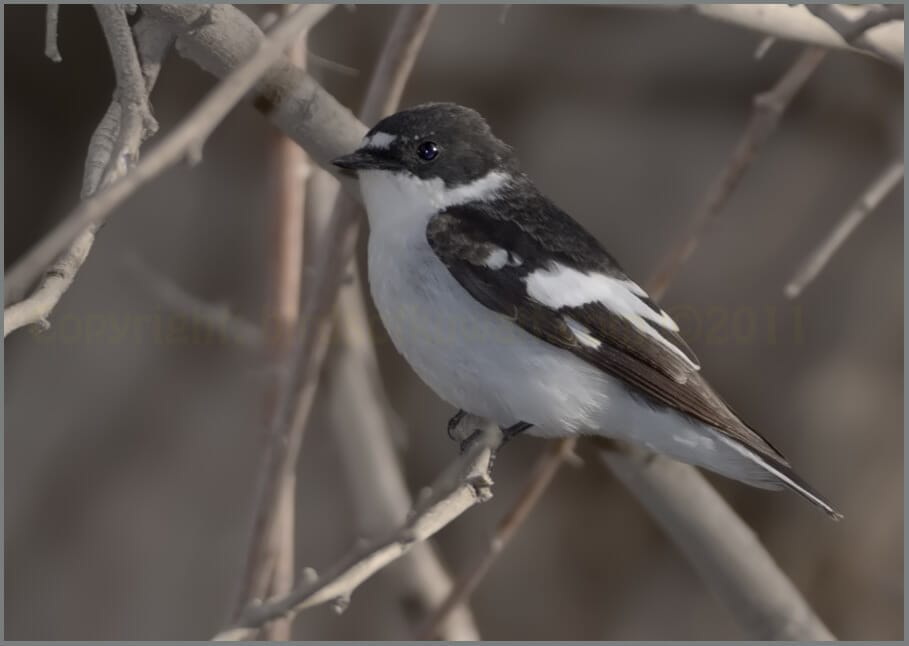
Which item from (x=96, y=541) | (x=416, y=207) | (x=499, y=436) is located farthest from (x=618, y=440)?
(x=96, y=541)

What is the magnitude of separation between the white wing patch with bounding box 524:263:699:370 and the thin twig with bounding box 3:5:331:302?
101 centimetres

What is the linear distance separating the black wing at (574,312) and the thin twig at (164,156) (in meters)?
0.98

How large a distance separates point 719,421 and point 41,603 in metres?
3.12

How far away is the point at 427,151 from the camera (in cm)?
219

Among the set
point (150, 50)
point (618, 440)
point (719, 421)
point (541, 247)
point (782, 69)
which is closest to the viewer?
point (150, 50)

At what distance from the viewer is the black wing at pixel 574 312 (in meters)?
2.02

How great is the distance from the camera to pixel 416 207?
2.19 m

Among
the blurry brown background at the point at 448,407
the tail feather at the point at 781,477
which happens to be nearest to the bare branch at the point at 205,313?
the blurry brown background at the point at 448,407

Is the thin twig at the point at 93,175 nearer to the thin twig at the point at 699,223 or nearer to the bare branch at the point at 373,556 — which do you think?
the bare branch at the point at 373,556

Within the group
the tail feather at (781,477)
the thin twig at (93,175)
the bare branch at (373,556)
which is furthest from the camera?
the tail feather at (781,477)

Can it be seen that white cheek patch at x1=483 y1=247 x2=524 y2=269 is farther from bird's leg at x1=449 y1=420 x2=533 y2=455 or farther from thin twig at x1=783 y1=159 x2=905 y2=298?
thin twig at x1=783 y1=159 x2=905 y2=298

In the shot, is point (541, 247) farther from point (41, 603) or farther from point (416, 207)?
point (41, 603)

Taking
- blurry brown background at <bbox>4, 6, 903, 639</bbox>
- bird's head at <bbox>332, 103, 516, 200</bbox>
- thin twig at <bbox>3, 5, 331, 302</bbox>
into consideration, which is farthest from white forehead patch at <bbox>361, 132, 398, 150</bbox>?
blurry brown background at <bbox>4, 6, 903, 639</bbox>

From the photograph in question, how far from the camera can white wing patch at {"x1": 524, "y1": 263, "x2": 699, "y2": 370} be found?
6.74 ft
